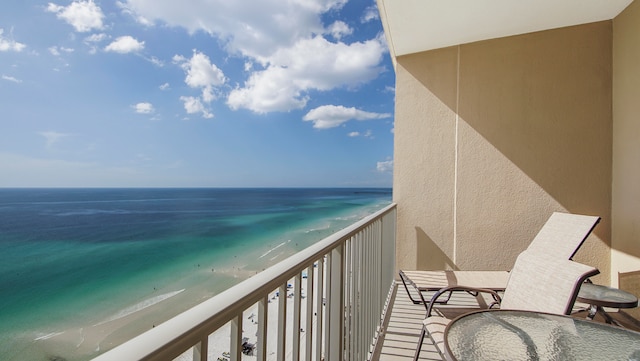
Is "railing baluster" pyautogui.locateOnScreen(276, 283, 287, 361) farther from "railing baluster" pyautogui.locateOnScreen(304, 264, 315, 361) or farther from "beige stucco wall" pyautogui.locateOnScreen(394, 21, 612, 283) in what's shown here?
"beige stucco wall" pyautogui.locateOnScreen(394, 21, 612, 283)

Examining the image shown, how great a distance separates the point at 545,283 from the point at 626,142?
110 inches

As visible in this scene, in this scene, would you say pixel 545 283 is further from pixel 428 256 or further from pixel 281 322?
pixel 428 256

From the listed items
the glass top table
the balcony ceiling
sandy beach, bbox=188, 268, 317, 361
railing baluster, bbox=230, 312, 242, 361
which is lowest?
sandy beach, bbox=188, 268, 317, 361

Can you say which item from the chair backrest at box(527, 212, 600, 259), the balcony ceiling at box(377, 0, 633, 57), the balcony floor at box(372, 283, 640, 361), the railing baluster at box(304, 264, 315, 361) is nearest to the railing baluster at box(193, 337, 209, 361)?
the railing baluster at box(304, 264, 315, 361)

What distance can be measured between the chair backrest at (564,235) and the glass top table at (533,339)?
126cm

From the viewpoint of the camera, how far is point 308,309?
129cm

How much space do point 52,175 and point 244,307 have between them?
53.4 meters

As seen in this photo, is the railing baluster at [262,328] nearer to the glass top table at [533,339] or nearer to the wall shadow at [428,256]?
the glass top table at [533,339]

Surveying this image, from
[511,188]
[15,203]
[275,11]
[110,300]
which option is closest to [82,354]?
[110,300]

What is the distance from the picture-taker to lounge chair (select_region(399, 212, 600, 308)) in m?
2.60

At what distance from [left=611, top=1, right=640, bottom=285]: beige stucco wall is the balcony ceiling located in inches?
12.3

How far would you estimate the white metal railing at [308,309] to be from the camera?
0.52 m

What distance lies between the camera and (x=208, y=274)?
20.5 metres

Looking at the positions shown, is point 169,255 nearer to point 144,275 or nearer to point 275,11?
point 144,275
